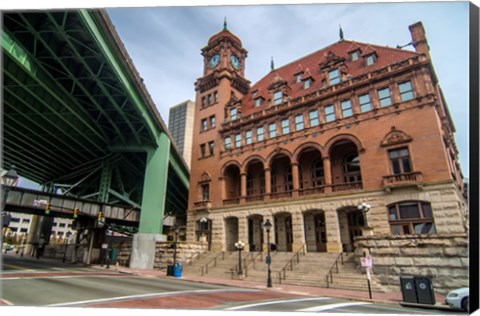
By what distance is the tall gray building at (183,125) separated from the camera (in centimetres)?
15788

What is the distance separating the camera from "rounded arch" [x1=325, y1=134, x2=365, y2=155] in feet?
86.9

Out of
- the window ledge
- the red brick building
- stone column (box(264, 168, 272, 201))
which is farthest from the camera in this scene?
stone column (box(264, 168, 272, 201))

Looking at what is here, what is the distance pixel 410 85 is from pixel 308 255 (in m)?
16.8

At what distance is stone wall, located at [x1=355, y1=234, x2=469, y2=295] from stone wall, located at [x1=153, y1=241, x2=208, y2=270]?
689 inches

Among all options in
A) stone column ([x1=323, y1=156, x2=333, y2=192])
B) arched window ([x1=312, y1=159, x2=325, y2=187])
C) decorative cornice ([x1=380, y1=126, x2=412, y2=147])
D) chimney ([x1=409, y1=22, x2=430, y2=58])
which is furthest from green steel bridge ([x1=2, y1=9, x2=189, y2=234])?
chimney ([x1=409, y1=22, x2=430, y2=58])

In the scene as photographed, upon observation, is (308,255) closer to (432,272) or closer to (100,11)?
(432,272)

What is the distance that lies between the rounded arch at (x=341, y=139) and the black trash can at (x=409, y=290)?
559 inches

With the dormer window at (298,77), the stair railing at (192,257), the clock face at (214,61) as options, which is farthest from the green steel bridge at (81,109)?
the dormer window at (298,77)

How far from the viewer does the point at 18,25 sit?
842 inches

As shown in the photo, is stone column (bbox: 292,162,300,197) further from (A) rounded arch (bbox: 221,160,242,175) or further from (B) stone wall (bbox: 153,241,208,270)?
(B) stone wall (bbox: 153,241,208,270)

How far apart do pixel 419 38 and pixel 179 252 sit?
30.0 m

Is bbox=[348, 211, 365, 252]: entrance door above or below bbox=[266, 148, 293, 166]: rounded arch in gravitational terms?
below

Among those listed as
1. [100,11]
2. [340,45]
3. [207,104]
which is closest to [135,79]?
[100,11]

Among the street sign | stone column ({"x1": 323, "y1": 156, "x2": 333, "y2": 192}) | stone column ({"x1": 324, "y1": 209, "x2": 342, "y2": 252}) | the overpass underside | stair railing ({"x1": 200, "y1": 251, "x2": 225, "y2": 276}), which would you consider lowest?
stair railing ({"x1": 200, "y1": 251, "x2": 225, "y2": 276})
